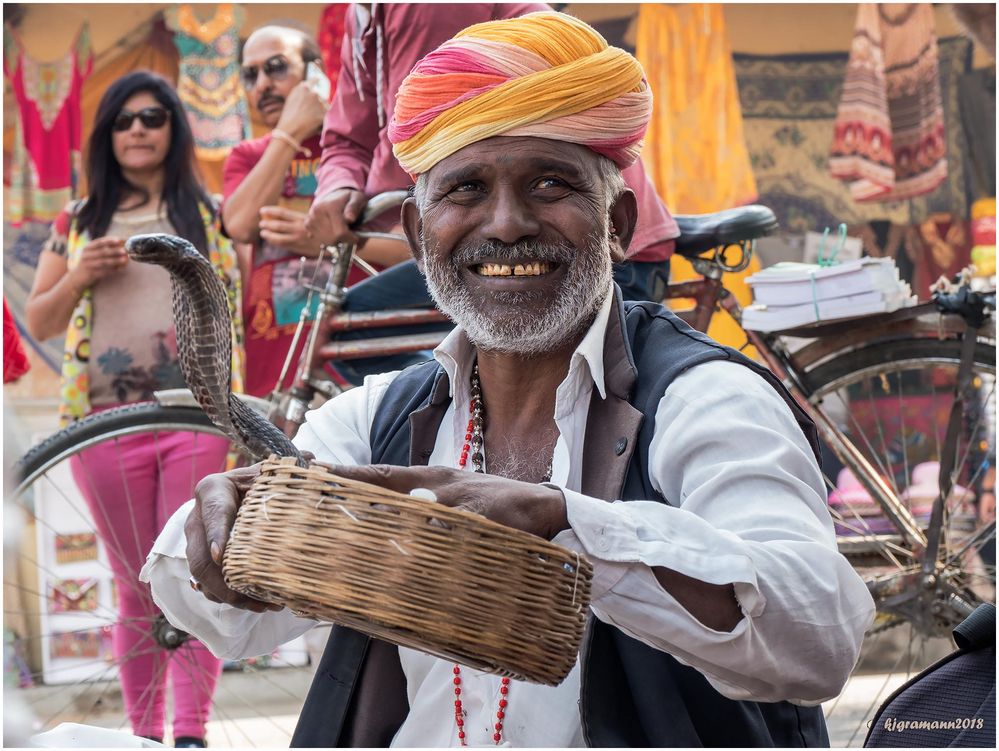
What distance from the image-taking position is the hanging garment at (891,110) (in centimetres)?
586

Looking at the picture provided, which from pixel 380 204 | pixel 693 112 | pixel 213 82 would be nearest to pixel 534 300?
pixel 380 204

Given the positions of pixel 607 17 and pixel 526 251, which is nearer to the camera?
pixel 526 251

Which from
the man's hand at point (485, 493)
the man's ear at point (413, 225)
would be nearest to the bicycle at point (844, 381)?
the man's ear at point (413, 225)

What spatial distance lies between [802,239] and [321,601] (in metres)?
4.94

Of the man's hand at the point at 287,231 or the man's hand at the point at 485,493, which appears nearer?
the man's hand at the point at 485,493

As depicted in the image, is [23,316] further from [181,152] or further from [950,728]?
[950,728]

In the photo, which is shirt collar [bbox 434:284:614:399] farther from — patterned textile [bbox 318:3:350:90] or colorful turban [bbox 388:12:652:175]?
patterned textile [bbox 318:3:350:90]

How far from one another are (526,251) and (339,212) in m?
1.62

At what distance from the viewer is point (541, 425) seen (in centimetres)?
241

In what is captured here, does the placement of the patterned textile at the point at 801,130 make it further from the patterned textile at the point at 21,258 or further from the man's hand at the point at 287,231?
the patterned textile at the point at 21,258

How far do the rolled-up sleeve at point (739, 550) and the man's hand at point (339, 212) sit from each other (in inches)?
75.1

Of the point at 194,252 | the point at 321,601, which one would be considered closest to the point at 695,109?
the point at 194,252

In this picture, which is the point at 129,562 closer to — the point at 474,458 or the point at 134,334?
the point at 134,334

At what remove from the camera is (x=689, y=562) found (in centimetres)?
179
